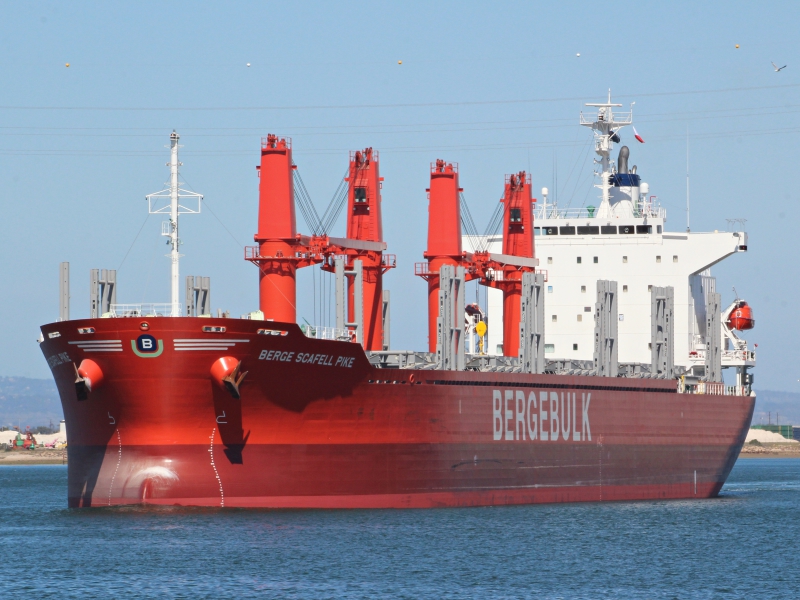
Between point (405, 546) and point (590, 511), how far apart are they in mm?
9917

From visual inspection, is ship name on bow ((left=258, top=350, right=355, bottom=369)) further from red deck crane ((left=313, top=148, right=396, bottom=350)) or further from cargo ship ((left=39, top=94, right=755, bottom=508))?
red deck crane ((left=313, top=148, right=396, bottom=350))

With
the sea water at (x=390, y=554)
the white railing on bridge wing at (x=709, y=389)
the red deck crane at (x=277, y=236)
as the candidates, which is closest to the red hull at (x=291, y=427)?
the sea water at (x=390, y=554)

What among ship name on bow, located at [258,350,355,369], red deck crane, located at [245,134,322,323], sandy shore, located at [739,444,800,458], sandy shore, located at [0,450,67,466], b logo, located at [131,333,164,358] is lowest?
sandy shore, located at [739,444,800,458]

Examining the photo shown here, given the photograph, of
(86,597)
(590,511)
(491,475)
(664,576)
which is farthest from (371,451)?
(86,597)

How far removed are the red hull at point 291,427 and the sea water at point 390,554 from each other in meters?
0.74

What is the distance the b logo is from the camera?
28.3 m

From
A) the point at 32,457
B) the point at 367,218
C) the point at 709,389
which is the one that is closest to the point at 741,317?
the point at 709,389

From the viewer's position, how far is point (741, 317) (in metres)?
47.6

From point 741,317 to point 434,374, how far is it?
18692mm

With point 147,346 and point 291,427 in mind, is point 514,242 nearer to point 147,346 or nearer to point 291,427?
point 291,427

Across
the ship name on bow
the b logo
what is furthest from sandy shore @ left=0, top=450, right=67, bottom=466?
the b logo

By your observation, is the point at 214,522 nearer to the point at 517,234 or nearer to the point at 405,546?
the point at 405,546

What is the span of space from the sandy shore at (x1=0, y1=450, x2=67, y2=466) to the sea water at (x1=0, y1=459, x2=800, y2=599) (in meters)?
A: 61.2

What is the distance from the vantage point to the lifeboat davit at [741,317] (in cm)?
4756
